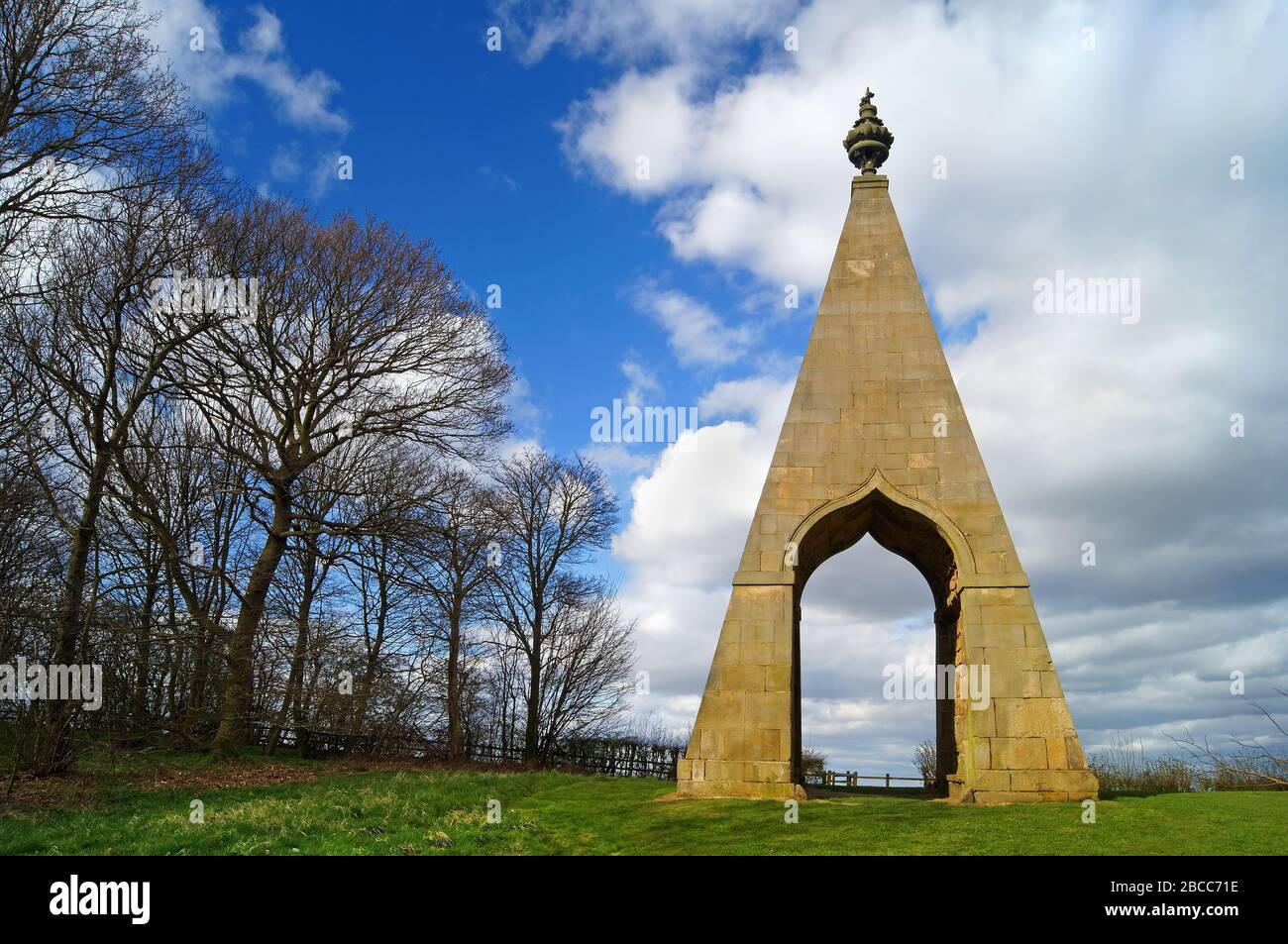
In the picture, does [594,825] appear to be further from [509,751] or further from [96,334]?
[509,751]

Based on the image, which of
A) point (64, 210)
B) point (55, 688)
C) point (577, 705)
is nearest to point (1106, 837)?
point (55, 688)

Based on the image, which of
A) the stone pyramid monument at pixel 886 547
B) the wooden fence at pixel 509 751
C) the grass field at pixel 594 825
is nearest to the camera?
the grass field at pixel 594 825

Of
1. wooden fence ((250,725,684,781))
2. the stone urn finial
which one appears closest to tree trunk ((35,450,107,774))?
wooden fence ((250,725,684,781))

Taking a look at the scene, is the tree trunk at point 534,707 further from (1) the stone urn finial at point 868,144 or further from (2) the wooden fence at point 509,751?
(1) the stone urn finial at point 868,144

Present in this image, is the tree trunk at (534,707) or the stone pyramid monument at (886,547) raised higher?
the stone pyramid monument at (886,547)

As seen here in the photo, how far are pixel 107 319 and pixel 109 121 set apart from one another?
441cm

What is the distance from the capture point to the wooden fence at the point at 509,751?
27594 mm

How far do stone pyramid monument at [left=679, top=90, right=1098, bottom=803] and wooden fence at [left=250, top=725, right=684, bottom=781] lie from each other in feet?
51.8

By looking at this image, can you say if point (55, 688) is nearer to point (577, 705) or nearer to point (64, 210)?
point (64, 210)

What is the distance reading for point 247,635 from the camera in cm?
1997

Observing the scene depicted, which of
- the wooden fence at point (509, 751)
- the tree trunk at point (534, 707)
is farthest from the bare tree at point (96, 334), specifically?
the tree trunk at point (534, 707)

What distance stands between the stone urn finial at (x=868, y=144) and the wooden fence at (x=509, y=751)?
20172mm

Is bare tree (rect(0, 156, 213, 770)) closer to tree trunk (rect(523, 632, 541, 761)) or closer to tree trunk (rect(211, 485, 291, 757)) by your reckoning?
tree trunk (rect(211, 485, 291, 757))

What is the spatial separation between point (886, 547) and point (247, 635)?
14768 mm
